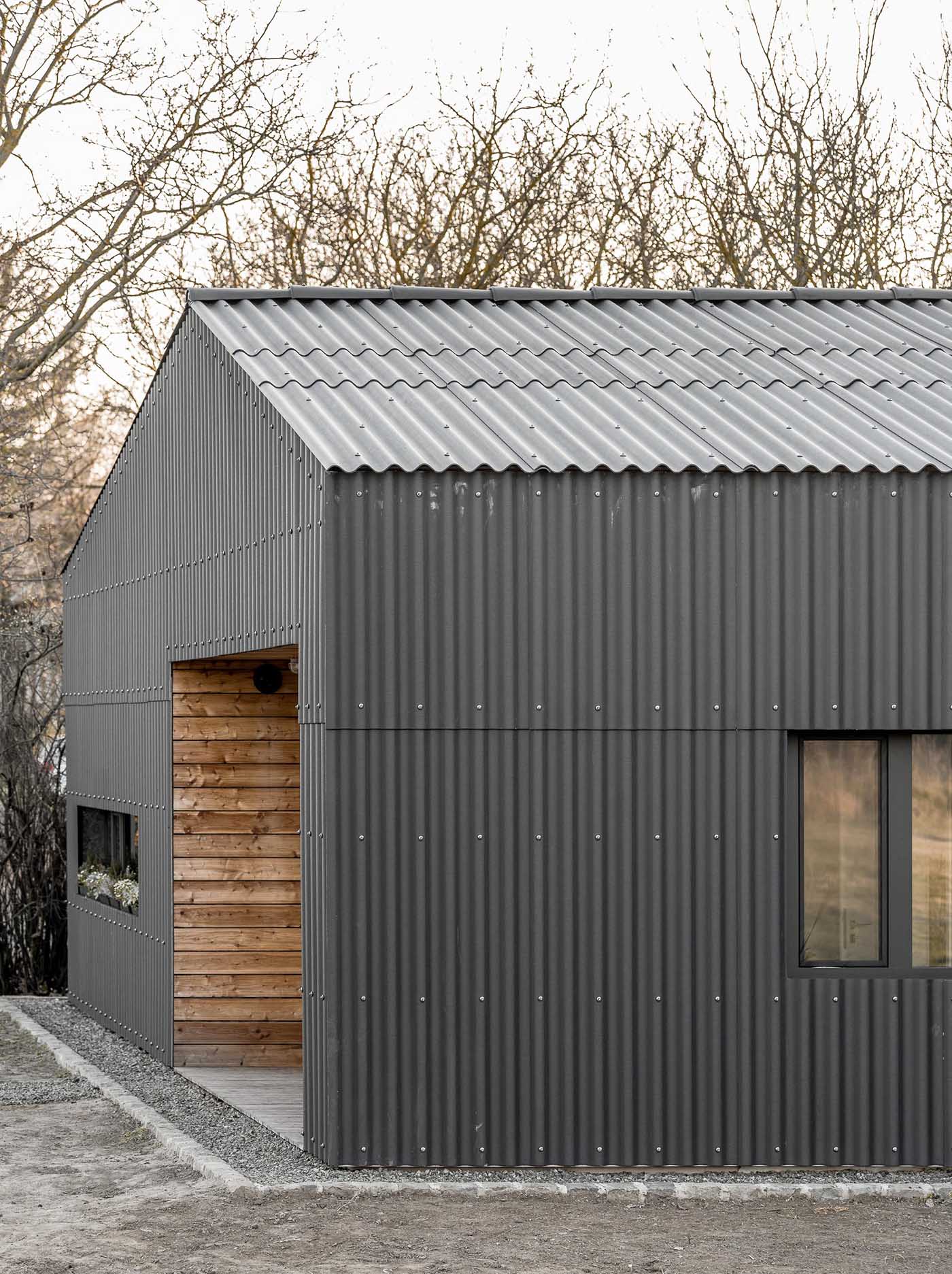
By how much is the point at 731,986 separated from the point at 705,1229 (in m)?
1.18

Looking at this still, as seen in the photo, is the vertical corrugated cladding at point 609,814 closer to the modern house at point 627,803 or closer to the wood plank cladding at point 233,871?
the modern house at point 627,803

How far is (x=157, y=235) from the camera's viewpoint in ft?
63.1

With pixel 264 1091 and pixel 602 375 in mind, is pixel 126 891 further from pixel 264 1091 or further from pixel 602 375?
pixel 602 375

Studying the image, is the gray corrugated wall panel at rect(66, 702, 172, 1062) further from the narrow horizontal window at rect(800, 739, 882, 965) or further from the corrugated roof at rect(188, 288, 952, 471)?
the narrow horizontal window at rect(800, 739, 882, 965)

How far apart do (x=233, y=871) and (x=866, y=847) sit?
448cm

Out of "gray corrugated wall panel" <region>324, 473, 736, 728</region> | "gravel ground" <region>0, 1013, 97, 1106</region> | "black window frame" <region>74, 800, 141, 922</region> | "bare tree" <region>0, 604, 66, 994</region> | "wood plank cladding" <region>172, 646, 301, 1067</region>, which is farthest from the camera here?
"bare tree" <region>0, 604, 66, 994</region>

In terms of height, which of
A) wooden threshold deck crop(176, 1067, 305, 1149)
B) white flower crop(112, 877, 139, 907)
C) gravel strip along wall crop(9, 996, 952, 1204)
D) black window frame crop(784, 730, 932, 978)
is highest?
black window frame crop(784, 730, 932, 978)

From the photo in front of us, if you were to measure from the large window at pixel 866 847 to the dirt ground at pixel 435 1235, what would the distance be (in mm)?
1133

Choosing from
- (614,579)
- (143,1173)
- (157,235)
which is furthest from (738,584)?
(157,235)

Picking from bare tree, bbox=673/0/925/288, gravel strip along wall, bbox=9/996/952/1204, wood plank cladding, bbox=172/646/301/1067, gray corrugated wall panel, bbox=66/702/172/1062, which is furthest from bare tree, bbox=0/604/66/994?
bare tree, bbox=673/0/925/288

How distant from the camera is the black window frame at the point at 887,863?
7.91 metres

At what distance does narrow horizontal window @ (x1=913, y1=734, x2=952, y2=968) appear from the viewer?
26.2 feet

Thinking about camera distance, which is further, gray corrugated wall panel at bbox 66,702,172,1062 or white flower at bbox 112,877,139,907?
white flower at bbox 112,877,139,907

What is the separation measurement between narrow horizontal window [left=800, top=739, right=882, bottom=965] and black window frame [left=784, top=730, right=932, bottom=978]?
0.07 feet
